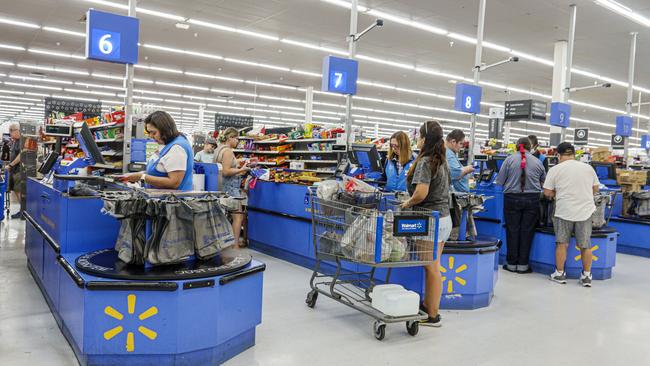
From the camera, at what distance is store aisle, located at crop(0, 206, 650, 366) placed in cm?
293

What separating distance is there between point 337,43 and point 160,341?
11207 mm

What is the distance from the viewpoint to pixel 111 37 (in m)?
4.30

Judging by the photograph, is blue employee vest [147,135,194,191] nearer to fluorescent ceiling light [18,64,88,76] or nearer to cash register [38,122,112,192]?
cash register [38,122,112,192]

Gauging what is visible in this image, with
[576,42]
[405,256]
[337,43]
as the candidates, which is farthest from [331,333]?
[576,42]

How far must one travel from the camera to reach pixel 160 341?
2.54 metres

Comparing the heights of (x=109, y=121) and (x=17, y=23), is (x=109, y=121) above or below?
below

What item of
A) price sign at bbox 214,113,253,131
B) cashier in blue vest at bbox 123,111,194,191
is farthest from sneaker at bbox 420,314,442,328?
price sign at bbox 214,113,253,131

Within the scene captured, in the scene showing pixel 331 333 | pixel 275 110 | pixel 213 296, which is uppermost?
pixel 275 110

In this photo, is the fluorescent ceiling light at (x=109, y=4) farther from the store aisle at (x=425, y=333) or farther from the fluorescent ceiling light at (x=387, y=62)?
the store aisle at (x=425, y=333)

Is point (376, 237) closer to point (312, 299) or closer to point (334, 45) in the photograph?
point (312, 299)

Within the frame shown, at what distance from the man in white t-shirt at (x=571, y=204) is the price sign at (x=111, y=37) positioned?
437cm

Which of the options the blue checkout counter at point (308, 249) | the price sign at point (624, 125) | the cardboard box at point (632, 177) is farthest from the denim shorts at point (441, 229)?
the price sign at point (624, 125)

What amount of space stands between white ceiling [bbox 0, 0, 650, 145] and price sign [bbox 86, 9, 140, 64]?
579cm

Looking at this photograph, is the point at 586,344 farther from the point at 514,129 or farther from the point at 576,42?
the point at 514,129
